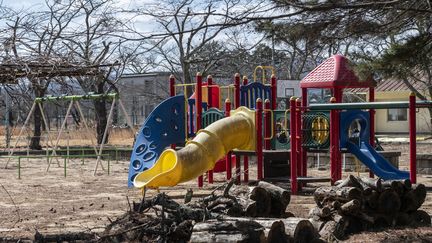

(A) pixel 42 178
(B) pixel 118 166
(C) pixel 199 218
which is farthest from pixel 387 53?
(B) pixel 118 166

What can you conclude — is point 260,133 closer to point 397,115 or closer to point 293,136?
point 293,136

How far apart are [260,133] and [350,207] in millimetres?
5747

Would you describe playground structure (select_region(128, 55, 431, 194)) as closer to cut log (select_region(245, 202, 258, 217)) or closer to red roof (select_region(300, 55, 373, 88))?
red roof (select_region(300, 55, 373, 88))

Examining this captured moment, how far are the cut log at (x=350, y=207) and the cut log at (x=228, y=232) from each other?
5.47ft

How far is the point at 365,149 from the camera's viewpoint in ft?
45.6

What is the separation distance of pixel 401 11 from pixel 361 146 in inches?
293

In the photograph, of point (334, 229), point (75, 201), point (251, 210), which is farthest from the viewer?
point (75, 201)

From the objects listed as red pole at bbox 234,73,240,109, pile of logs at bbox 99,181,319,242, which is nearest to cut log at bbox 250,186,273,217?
pile of logs at bbox 99,181,319,242

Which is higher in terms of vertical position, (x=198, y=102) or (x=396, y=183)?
(x=198, y=102)

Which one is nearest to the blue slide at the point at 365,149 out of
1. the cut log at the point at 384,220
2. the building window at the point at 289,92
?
the cut log at the point at 384,220

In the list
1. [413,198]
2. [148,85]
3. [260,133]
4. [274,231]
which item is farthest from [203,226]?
[148,85]

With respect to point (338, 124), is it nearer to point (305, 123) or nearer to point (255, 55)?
point (305, 123)

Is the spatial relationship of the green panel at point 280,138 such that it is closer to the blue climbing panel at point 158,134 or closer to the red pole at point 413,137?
the blue climbing panel at point 158,134

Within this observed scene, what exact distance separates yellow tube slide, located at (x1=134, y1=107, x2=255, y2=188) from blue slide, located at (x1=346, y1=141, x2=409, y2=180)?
2058mm
